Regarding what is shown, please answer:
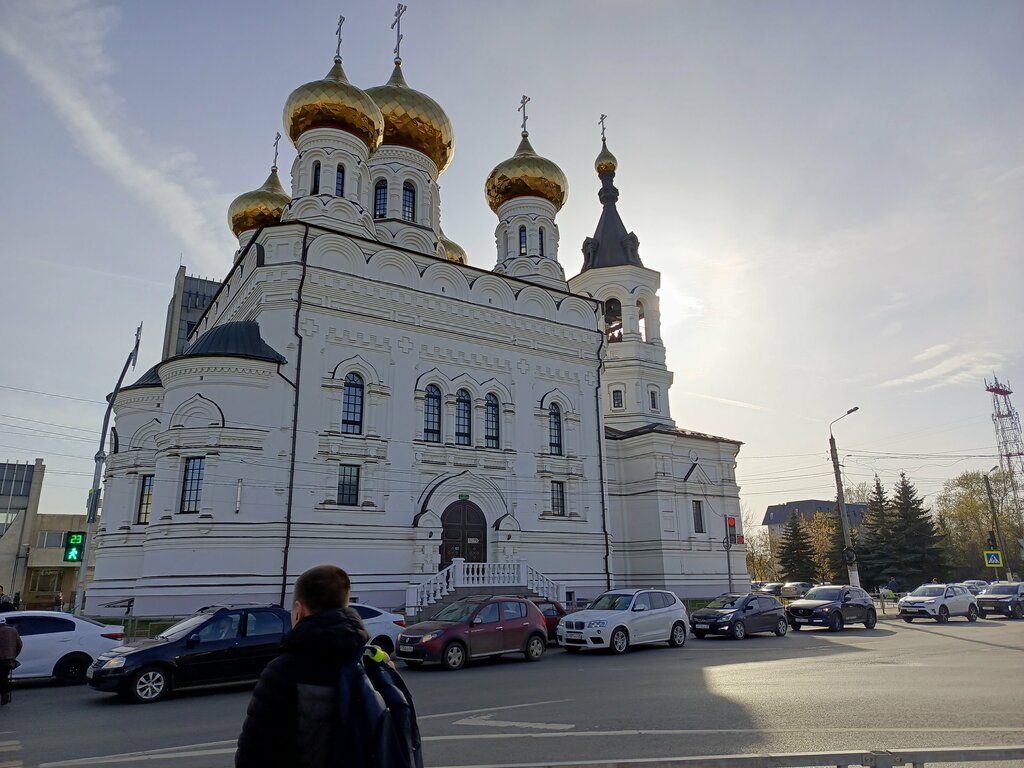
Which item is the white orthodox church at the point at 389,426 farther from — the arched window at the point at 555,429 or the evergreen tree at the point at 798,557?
the evergreen tree at the point at 798,557

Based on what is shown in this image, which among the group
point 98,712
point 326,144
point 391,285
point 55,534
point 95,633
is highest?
point 326,144

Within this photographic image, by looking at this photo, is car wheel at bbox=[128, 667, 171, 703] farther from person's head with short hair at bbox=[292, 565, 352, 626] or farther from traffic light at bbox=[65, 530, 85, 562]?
person's head with short hair at bbox=[292, 565, 352, 626]

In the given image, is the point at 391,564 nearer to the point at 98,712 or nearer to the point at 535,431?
the point at 535,431

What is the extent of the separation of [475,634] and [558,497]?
44.7ft

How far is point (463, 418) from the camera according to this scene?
1005 inches

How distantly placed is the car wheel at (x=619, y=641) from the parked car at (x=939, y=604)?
15.6m

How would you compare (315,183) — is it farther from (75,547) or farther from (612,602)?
(612,602)

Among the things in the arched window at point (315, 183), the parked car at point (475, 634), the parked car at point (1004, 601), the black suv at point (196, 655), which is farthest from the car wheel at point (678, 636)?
the arched window at point (315, 183)

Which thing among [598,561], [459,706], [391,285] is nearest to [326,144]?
[391,285]

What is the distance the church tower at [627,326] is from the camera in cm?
3494

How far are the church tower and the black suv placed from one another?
81.3 ft

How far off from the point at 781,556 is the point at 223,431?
144ft

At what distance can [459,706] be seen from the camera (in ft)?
30.9

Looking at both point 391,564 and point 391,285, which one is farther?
point 391,285
